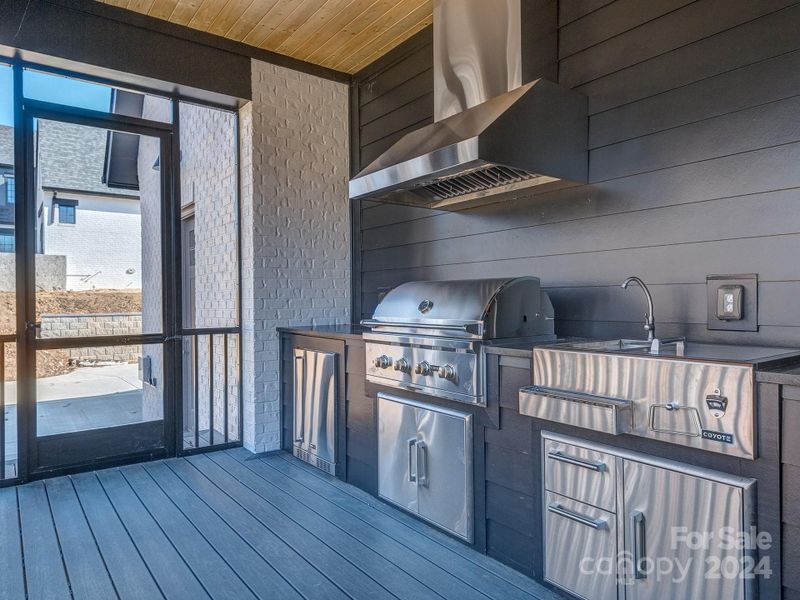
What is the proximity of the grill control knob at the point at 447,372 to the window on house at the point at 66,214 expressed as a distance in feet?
7.98

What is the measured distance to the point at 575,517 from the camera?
1728 millimetres

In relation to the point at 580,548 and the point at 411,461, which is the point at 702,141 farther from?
the point at 411,461

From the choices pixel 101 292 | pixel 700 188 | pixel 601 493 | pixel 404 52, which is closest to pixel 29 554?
pixel 101 292

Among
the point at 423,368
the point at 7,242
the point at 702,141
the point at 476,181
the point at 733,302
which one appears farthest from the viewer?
the point at 7,242

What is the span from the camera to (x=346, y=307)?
13.0ft

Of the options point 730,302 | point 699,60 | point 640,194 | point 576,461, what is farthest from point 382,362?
point 699,60

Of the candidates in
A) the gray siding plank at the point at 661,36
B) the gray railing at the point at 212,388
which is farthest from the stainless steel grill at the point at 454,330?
the gray railing at the point at 212,388

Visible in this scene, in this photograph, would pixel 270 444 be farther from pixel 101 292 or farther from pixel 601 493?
pixel 601 493

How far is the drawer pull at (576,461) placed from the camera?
1662 millimetres

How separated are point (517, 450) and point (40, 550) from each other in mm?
2016

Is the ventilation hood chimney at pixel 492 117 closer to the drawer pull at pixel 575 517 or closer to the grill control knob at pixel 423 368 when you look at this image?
the grill control knob at pixel 423 368

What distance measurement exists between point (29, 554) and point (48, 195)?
6.39 ft

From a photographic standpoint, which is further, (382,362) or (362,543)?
(382,362)

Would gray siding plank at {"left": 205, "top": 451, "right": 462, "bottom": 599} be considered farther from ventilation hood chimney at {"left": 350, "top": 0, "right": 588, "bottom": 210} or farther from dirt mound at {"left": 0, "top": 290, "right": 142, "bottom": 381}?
ventilation hood chimney at {"left": 350, "top": 0, "right": 588, "bottom": 210}
